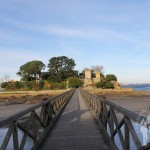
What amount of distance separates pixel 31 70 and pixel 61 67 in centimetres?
1298

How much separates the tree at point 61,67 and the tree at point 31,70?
4251 mm

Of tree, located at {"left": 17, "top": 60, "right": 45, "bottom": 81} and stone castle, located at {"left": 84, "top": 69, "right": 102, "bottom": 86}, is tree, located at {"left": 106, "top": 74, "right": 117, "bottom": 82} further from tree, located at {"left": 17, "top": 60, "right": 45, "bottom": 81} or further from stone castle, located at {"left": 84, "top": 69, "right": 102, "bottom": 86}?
tree, located at {"left": 17, "top": 60, "right": 45, "bottom": 81}

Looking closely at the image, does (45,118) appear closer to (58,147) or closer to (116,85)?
(58,147)

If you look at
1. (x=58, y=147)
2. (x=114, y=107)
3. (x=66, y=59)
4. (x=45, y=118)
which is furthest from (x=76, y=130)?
(x=66, y=59)

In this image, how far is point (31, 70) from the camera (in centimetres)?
11912

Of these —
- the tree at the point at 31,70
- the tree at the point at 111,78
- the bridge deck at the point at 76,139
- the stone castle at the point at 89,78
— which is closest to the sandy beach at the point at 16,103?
the bridge deck at the point at 76,139

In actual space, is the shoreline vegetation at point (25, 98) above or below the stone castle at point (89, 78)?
below

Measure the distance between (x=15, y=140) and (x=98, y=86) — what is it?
118358 millimetres

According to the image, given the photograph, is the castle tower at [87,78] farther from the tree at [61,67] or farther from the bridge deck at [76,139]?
the bridge deck at [76,139]

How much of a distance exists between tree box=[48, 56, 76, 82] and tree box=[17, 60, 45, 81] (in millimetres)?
4251

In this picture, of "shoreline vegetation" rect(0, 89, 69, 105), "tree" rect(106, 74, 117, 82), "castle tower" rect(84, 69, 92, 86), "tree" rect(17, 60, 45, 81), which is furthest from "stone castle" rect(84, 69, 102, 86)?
"shoreline vegetation" rect(0, 89, 69, 105)

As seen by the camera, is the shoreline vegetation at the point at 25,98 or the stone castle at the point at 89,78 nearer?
the shoreline vegetation at the point at 25,98

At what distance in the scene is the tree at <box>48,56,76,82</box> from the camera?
122375mm

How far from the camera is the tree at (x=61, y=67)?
122 m
